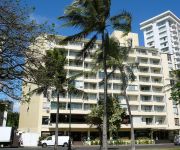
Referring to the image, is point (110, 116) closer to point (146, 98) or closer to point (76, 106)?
point (76, 106)

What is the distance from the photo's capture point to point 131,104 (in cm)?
7825

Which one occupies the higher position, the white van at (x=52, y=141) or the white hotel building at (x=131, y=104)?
the white hotel building at (x=131, y=104)

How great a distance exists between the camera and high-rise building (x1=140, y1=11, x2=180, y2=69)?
136 metres

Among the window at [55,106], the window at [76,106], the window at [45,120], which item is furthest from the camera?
the window at [76,106]

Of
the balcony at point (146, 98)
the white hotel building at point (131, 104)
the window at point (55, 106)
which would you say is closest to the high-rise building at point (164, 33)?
the white hotel building at point (131, 104)

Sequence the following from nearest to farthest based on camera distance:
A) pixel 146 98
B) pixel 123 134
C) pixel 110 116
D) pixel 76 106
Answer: pixel 110 116
pixel 76 106
pixel 123 134
pixel 146 98

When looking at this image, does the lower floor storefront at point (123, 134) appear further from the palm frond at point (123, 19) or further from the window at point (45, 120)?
the palm frond at point (123, 19)

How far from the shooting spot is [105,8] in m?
25.7

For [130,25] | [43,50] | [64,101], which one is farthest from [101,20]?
[64,101]

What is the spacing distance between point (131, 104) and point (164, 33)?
234 feet

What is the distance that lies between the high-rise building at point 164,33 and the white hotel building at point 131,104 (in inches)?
1926

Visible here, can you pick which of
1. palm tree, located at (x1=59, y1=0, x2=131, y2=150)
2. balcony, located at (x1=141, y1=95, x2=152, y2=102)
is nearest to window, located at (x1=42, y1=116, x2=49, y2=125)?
balcony, located at (x1=141, y1=95, x2=152, y2=102)

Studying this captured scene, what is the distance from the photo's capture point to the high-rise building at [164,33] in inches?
5359

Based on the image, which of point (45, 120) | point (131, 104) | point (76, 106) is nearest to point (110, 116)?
point (45, 120)
